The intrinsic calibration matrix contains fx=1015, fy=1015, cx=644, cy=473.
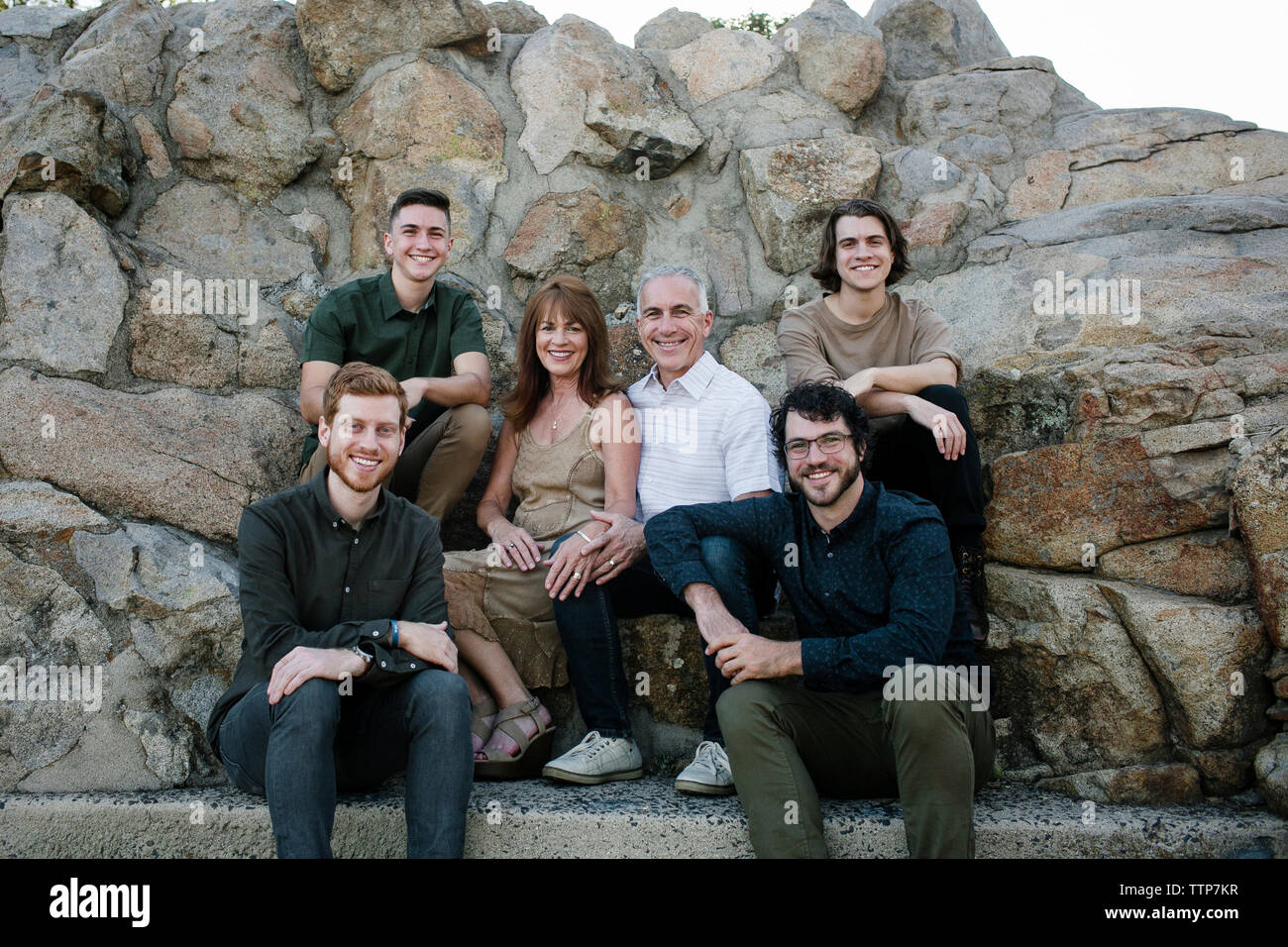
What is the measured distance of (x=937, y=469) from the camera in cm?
288

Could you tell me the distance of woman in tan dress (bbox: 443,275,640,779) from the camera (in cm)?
285

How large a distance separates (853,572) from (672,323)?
1.10m

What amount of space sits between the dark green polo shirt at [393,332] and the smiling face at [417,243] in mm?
90

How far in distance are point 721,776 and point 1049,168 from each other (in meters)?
2.87

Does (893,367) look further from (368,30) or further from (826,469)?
(368,30)

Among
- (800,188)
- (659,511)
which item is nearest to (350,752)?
(659,511)

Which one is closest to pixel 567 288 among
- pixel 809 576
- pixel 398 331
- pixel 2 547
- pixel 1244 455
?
pixel 398 331

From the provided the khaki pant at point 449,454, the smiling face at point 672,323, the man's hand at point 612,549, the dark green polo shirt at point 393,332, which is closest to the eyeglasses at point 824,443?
the man's hand at point 612,549

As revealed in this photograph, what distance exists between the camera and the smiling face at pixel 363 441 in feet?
8.23

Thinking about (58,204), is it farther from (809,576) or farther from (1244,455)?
(1244,455)

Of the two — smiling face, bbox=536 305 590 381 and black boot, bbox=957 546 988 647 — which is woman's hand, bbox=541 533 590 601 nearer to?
smiling face, bbox=536 305 590 381

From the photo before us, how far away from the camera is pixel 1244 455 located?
275 centimetres

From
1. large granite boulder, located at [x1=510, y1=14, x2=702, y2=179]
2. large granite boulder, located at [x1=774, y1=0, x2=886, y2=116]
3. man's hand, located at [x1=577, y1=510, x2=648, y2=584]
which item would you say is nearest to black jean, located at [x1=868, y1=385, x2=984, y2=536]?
man's hand, located at [x1=577, y1=510, x2=648, y2=584]

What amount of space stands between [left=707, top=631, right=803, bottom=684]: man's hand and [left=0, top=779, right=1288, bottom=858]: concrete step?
1.18 feet
